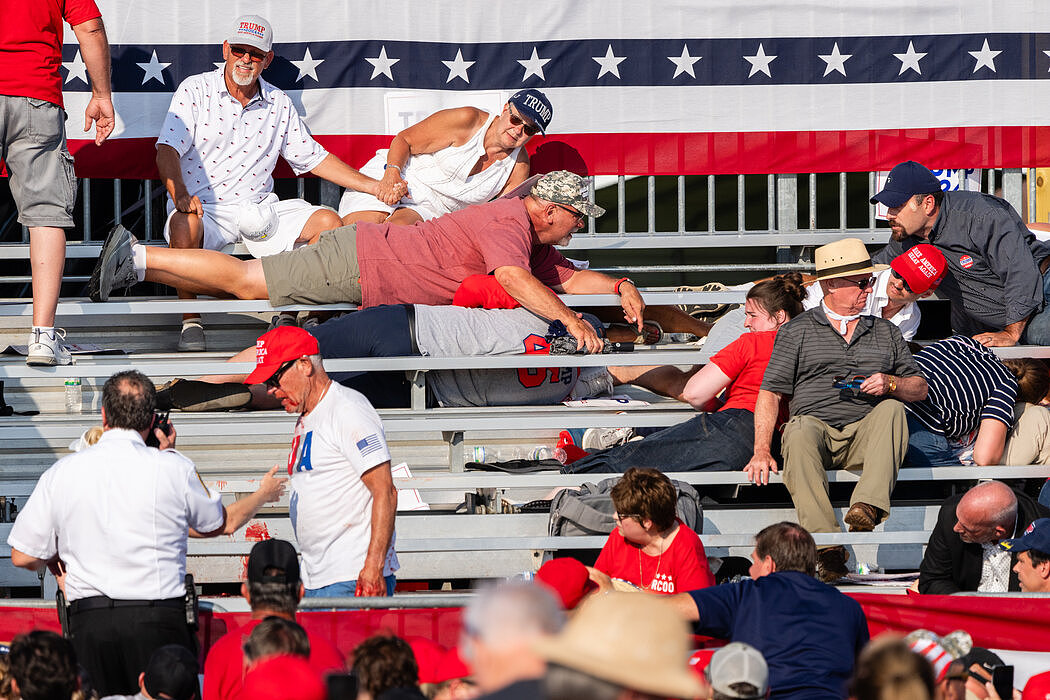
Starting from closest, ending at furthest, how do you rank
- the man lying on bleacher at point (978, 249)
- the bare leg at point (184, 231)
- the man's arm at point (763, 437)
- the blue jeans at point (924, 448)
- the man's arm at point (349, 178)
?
the man's arm at point (763, 437)
the blue jeans at point (924, 448)
the man lying on bleacher at point (978, 249)
the bare leg at point (184, 231)
the man's arm at point (349, 178)

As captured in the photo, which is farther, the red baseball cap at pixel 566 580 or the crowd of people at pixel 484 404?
the red baseball cap at pixel 566 580

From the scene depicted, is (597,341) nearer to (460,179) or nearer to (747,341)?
(747,341)

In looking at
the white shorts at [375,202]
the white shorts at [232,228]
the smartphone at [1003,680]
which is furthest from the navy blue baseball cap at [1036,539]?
the white shorts at [232,228]

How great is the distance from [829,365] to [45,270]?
3.50 meters

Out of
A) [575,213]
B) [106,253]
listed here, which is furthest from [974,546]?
[106,253]

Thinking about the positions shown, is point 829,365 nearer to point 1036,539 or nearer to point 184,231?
point 1036,539

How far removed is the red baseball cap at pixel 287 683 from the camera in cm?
261

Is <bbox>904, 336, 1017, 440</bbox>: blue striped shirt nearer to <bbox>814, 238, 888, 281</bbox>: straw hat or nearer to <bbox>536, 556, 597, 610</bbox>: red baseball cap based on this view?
<bbox>814, 238, 888, 281</bbox>: straw hat

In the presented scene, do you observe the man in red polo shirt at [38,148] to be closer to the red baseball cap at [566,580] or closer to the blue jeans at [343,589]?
the blue jeans at [343,589]

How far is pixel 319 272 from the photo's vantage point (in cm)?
653

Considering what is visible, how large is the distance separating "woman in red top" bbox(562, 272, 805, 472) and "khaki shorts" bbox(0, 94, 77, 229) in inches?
102

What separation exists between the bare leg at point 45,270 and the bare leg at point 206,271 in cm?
56

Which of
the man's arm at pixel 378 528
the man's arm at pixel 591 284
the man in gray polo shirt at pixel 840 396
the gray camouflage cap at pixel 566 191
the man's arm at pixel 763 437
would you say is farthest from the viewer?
the man's arm at pixel 591 284

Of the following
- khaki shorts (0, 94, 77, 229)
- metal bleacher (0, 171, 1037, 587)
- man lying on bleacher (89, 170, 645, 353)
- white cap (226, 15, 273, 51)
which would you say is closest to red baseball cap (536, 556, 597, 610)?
metal bleacher (0, 171, 1037, 587)
